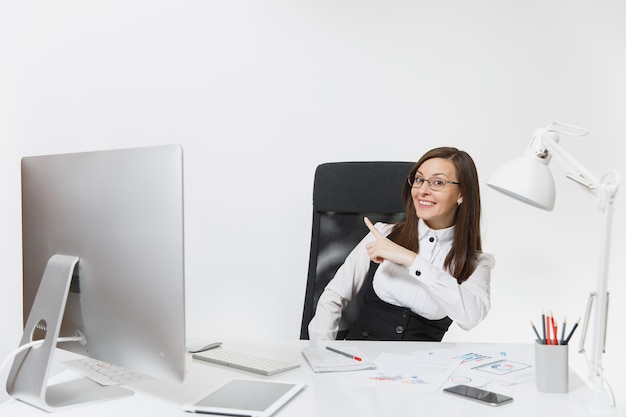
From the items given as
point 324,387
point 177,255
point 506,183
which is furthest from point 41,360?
point 506,183

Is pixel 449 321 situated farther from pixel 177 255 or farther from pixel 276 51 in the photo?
pixel 276 51

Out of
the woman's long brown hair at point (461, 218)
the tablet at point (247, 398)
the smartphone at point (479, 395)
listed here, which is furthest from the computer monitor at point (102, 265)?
the woman's long brown hair at point (461, 218)

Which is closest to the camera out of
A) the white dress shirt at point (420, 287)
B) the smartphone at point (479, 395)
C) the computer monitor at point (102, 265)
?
the computer monitor at point (102, 265)

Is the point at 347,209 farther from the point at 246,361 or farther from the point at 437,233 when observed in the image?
the point at 246,361

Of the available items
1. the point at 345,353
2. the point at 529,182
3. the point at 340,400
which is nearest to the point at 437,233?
the point at 345,353

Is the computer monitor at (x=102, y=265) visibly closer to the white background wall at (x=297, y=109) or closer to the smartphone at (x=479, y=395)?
the smartphone at (x=479, y=395)

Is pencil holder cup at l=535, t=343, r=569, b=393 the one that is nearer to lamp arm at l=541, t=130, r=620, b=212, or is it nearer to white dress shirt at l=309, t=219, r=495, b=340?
lamp arm at l=541, t=130, r=620, b=212

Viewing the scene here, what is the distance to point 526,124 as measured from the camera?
285 centimetres

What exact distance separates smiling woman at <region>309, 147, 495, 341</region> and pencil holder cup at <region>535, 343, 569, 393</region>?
27.0 inches

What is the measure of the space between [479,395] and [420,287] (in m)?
0.81

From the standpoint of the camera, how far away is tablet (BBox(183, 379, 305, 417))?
1.10m

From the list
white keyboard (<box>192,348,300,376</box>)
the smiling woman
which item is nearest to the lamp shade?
white keyboard (<box>192,348,300,376</box>)

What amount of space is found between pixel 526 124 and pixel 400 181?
1.01 meters

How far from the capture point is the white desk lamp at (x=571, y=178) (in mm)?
1099
